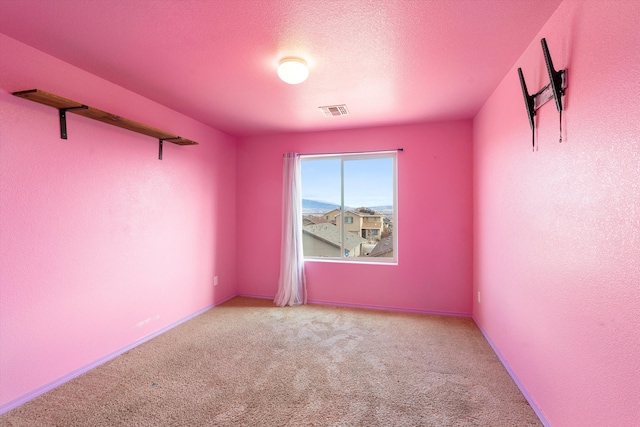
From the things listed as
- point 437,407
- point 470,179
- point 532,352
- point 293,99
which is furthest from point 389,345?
point 293,99

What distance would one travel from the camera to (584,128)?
4.24 feet

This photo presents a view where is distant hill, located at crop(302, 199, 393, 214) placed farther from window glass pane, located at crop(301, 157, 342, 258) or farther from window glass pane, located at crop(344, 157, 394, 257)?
window glass pane, located at crop(344, 157, 394, 257)

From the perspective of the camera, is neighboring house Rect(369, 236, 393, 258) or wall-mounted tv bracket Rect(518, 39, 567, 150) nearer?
wall-mounted tv bracket Rect(518, 39, 567, 150)

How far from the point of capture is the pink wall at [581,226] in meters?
1.06

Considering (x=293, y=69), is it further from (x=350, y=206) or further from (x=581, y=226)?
(x=350, y=206)

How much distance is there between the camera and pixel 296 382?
205cm

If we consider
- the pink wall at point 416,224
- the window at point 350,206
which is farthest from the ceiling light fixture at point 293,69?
the window at point 350,206

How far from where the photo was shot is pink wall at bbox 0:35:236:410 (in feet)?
5.87

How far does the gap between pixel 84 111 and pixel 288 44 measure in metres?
1.62

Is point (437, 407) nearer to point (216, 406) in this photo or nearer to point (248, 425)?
point (248, 425)

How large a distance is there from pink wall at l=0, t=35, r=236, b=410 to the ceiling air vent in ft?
5.38

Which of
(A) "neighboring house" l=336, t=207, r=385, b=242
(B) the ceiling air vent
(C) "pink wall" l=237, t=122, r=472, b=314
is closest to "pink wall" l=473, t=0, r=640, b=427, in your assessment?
(C) "pink wall" l=237, t=122, r=472, b=314

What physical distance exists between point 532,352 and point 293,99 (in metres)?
2.78

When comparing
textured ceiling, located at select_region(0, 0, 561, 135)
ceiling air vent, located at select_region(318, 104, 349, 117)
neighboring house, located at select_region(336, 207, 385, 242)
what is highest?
ceiling air vent, located at select_region(318, 104, 349, 117)
